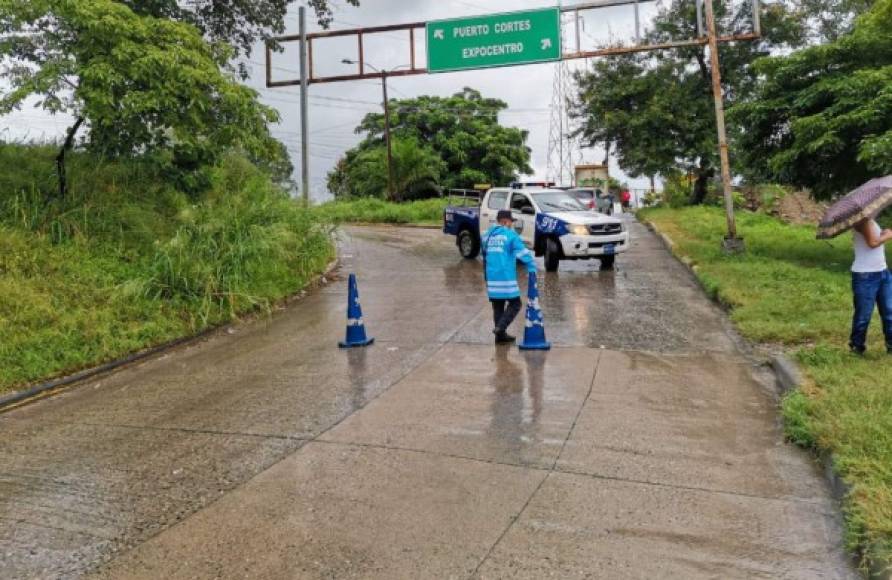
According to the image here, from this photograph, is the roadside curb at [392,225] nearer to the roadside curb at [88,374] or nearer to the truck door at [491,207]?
the truck door at [491,207]

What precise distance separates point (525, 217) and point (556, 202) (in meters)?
0.82

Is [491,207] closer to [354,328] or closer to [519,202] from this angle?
[519,202]

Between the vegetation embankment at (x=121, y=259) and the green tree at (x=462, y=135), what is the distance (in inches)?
1209

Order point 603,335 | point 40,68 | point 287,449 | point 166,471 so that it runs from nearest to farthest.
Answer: point 166,471
point 287,449
point 603,335
point 40,68

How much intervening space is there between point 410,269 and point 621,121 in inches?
779

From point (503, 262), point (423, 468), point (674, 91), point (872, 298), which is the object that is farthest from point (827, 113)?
point (674, 91)

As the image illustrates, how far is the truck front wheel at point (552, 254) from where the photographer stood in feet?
49.0

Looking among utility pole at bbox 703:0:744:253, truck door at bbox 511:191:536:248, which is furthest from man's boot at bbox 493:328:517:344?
utility pole at bbox 703:0:744:253

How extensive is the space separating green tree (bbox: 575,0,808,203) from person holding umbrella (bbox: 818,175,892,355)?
2503 cm

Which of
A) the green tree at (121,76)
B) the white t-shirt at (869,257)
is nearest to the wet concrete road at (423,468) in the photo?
the white t-shirt at (869,257)

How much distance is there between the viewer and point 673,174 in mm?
33719

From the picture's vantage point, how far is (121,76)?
10070 mm

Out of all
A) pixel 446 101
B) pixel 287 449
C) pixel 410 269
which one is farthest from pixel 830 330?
pixel 446 101

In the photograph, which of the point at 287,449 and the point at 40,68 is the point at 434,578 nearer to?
the point at 287,449
